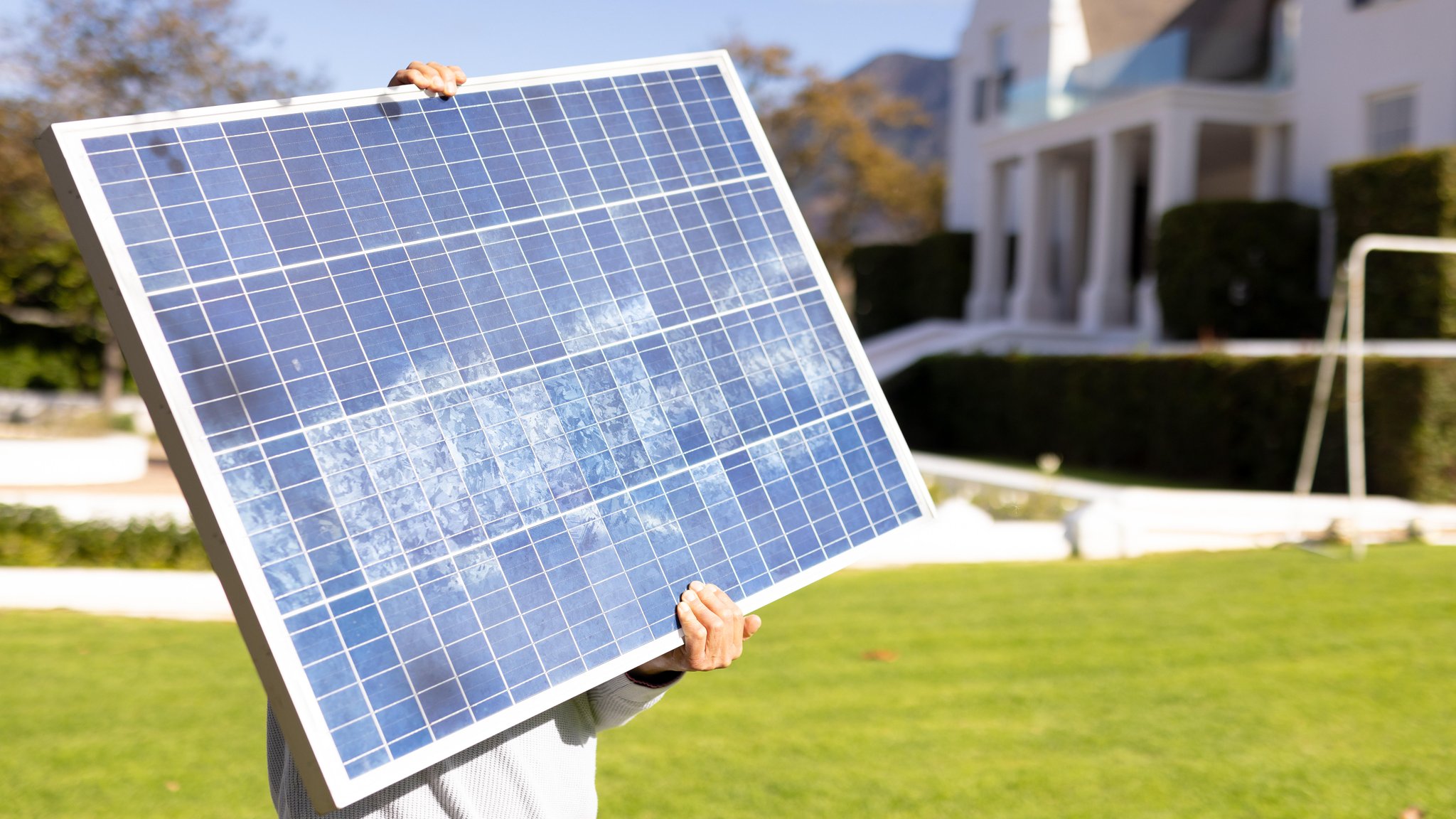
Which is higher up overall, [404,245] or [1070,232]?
[404,245]

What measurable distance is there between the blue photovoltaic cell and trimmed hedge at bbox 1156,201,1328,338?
20850 millimetres

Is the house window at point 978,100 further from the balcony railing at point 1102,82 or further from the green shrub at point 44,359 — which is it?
the green shrub at point 44,359

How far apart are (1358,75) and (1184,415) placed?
9.70 metres

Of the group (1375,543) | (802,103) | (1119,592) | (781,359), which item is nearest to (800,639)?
(1119,592)

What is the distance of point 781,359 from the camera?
309cm

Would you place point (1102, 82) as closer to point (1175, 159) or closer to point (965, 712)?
point (1175, 159)

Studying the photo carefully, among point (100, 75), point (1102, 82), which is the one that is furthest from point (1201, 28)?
point (100, 75)

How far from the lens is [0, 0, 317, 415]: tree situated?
66.3ft

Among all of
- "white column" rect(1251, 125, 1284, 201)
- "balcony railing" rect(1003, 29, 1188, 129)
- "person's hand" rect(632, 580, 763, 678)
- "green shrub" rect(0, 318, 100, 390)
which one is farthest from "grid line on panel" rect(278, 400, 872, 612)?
"green shrub" rect(0, 318, 100, 390)

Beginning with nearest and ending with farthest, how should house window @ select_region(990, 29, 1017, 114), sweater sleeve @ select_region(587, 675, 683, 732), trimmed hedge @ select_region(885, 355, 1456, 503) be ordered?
sweater sleeve @ select_region(587, 675, 683, 732) → trimmed hedge @ select_region(885, 355, 1456, 503) → house window @ select_region(990, 29, 1017, 114)

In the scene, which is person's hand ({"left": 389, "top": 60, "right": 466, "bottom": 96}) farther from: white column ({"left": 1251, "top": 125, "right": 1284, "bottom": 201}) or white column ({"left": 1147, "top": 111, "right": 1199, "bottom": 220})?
white column ({"left": 1251, "top": 125, "right": 1284, "bottom": 201})

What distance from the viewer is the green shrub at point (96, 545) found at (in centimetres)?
1120

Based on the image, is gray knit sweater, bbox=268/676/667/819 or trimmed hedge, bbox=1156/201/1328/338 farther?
trimmed hedge, bbox=1156/201/1328/338

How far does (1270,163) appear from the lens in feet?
81.5
